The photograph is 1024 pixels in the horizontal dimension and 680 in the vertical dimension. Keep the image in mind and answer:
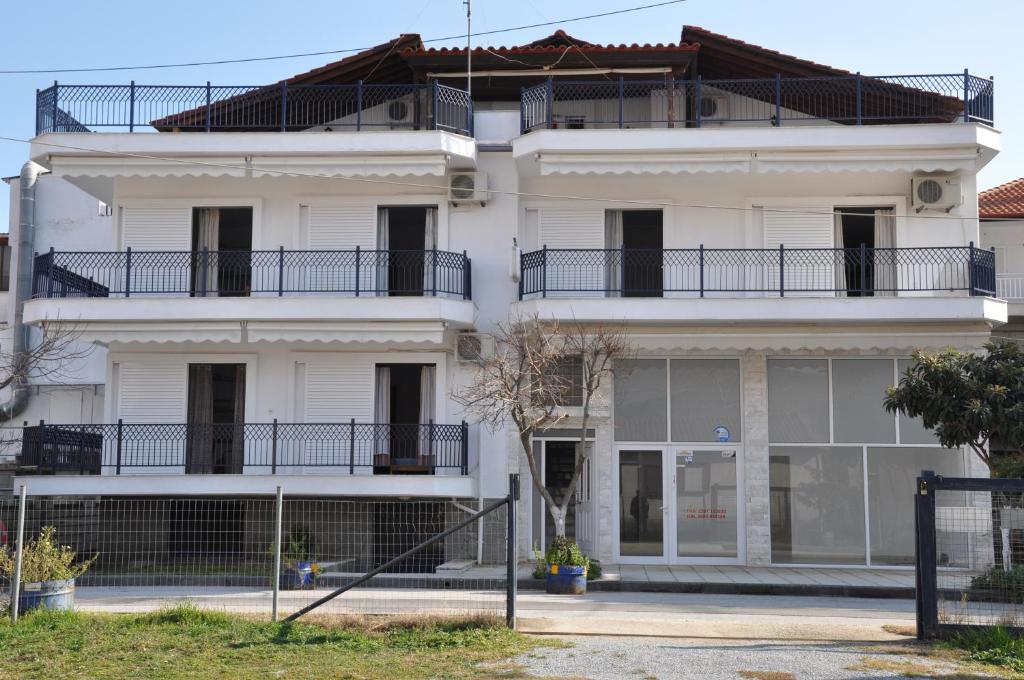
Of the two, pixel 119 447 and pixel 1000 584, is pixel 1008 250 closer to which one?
pixel 1000 584

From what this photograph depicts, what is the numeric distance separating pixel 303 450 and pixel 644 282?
7563 millimetres

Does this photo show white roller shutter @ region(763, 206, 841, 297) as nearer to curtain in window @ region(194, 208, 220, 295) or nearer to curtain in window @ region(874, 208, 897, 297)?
curtain in window @ region(874, 208, 897, 297)

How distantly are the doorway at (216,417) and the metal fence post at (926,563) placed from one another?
1346 cm

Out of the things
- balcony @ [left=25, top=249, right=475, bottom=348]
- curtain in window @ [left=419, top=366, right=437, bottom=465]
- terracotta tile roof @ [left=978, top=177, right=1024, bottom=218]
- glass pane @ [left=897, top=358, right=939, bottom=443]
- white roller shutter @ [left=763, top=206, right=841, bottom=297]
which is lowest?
glass pane @ [left=897, top=358, right=939, bottom=443]

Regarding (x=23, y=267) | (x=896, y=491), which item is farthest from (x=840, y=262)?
(x=23, y=267)

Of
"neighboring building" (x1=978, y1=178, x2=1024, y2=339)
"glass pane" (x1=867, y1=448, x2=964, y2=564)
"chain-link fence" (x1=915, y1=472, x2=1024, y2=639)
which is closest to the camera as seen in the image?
"chain-link fence" (x1=915, y1=472, x2=1024, y2=639)

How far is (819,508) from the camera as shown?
1994 centimetres

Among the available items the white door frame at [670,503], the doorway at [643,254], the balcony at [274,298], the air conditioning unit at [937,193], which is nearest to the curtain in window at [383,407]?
the balcony at [274,298]

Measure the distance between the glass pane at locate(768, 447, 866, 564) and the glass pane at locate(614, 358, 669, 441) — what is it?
7.95 ft

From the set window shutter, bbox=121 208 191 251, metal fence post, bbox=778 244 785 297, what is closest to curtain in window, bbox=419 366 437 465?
window shutter, bbox=121 208 191 251

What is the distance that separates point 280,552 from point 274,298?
619cm

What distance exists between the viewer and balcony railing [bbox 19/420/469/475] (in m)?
19.8

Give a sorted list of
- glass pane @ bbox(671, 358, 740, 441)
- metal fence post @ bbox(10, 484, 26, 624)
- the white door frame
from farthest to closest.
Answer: glass pane @ bbox(671, 358, 740, 441) < the white door frame < metal fence post @ bbox(10, 484, 26, 624)

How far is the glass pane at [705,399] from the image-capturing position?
20266 millimetres
